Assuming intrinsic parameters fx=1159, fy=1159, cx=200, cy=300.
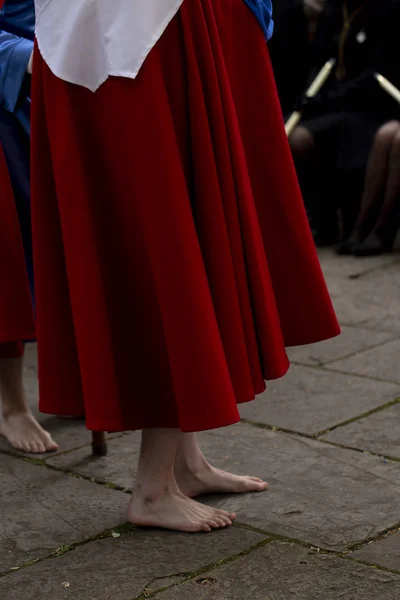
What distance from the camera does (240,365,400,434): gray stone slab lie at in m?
3.44

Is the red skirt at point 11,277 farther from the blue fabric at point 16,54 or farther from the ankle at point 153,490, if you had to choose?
the ankle at point 153,490

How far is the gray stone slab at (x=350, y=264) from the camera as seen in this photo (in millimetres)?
5539

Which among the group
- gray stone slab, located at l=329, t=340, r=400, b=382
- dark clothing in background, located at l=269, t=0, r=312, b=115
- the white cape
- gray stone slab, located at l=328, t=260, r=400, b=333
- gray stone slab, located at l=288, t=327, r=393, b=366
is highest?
the white cape

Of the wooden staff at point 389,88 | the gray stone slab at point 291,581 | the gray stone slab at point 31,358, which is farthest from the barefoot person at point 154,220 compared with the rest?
the wooden staff at point 389,88

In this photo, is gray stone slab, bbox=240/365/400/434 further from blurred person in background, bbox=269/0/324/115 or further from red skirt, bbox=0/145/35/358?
blurred person in background, bbox=269/0/324/115

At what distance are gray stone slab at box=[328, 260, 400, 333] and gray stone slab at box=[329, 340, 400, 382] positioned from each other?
0.29 meters

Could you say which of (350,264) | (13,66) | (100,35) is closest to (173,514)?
(100,35)

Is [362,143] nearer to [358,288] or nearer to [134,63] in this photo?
[358,288]

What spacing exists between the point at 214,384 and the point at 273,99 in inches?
27.8

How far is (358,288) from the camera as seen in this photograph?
521 cm

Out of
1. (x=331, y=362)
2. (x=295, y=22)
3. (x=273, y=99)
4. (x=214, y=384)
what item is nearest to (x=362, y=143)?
(x=295, y=22)

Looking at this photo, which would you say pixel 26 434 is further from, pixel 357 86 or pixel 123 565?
pixel 357 86

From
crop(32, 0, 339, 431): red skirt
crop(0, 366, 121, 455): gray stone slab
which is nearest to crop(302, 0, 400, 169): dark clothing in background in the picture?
crop(0, 366, 121, 455): gray stone slab

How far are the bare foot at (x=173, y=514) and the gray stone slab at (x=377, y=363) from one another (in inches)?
51.4
